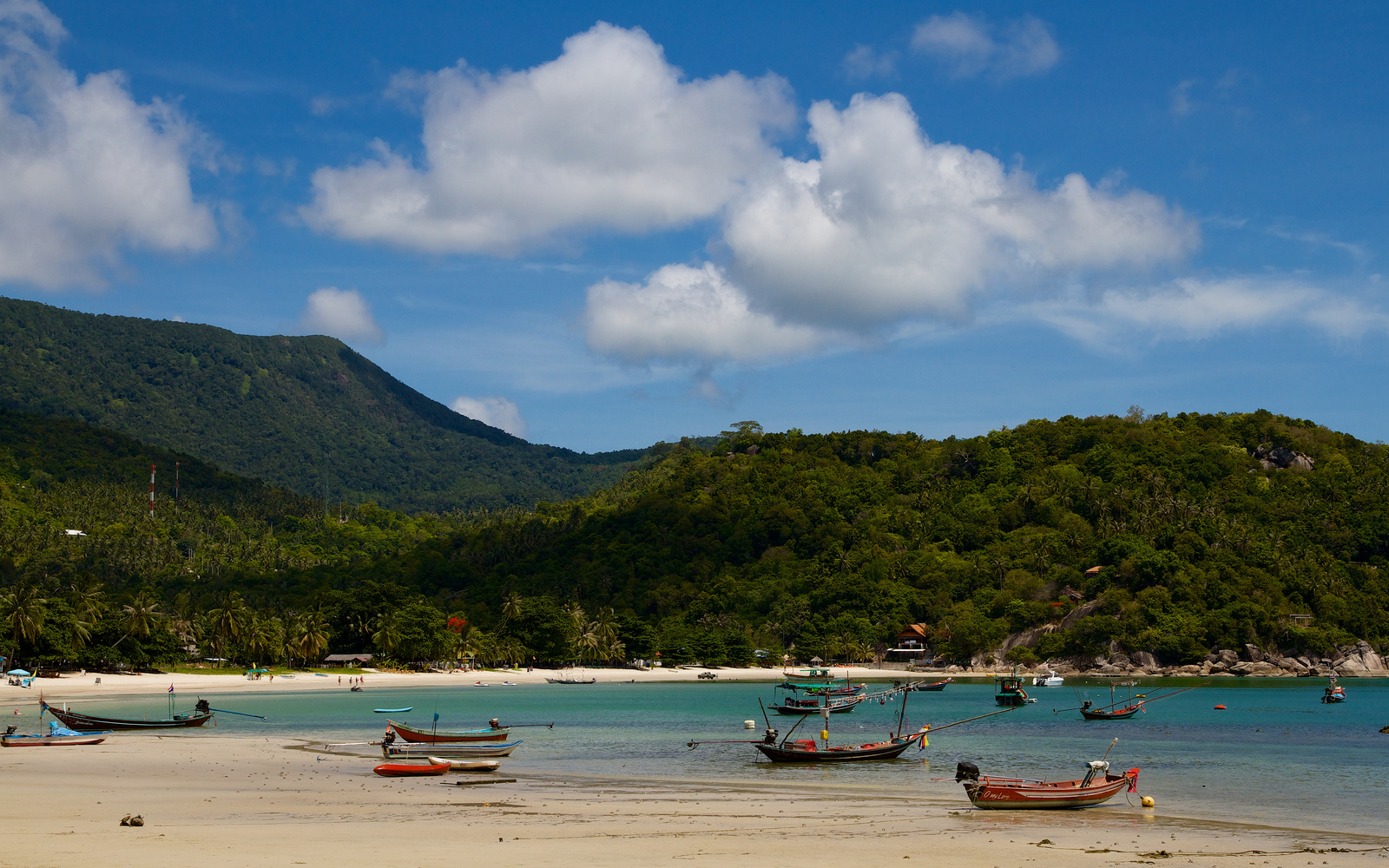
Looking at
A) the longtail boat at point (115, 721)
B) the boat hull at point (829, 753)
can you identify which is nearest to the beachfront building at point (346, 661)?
the longtail boat at point (115, 721)

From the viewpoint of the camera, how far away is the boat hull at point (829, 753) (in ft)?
129

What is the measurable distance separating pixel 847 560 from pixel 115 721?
406ft

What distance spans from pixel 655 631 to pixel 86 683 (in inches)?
2917

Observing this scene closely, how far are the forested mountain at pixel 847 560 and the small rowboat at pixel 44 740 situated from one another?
51512mm

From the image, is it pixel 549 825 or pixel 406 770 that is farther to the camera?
pixel 406 770

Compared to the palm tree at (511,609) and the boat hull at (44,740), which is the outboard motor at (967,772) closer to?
the boat hull at (44,740)

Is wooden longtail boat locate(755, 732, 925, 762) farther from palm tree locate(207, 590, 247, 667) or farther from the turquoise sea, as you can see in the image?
palm tree locate(207, 590, 247, 667)

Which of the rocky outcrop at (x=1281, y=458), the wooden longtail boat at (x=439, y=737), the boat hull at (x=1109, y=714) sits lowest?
the boat hull at (x=1109, y=714)

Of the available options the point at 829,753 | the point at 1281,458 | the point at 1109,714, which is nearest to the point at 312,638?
the point at 1109,714

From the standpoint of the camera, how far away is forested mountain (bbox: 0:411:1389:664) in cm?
12381

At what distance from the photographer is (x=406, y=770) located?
3278cm

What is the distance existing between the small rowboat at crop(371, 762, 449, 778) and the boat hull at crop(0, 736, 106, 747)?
14783mm

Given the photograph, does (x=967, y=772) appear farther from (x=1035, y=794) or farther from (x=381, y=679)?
(x=381, y=679)

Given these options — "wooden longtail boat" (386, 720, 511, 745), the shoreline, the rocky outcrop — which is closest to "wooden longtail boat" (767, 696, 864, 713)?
"wooden longtail boat" (386, 720, 511, 745)
